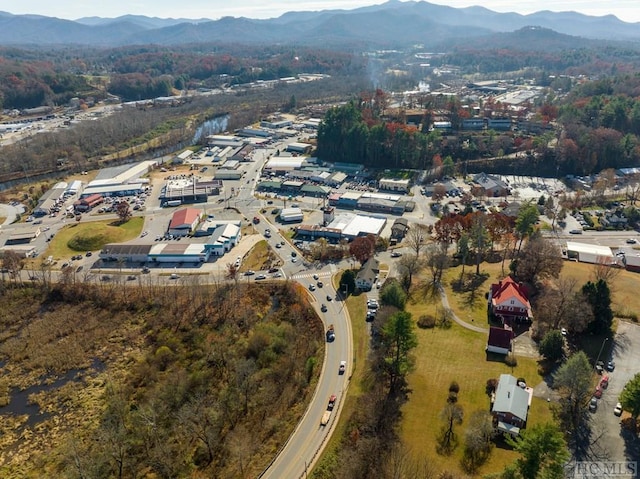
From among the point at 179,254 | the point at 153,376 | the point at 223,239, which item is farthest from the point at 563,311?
the point at 179,254

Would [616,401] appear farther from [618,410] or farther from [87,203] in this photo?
[87,203]

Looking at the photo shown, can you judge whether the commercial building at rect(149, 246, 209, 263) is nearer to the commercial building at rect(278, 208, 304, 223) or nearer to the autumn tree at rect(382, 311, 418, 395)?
the commercial building at rect(278, 208, 304, 223)

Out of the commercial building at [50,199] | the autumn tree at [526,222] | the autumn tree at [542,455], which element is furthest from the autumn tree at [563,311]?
the commercial building at [50,199]

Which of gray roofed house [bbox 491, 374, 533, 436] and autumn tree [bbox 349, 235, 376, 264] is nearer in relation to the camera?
gray roofed house [bbox 491, 374, 533, 436]

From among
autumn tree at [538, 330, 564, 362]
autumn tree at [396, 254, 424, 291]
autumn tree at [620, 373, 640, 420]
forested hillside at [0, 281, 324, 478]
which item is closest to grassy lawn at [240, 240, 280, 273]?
forested hillside at [0, 281, 324, 478]

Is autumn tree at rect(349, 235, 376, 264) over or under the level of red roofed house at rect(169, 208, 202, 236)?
over

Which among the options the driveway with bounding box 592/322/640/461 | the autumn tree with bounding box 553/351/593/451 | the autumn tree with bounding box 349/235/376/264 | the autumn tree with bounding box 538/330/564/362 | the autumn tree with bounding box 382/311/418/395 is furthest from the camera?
Result: the autumn tree with bounding box 349/235/376/264

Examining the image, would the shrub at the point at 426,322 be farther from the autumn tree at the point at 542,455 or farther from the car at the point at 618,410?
the autumn tree at the point at 542,455
